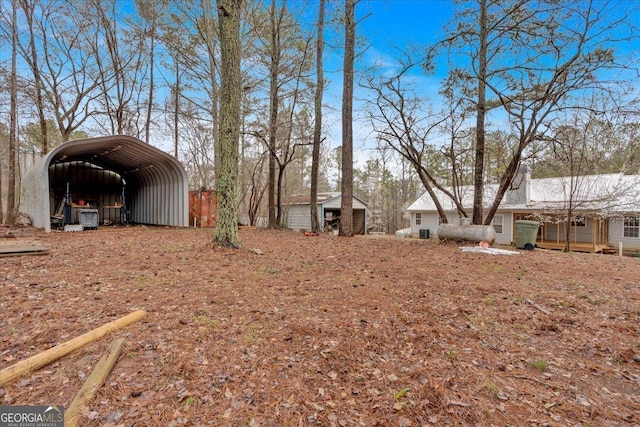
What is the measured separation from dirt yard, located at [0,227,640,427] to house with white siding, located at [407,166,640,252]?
34.4 ft

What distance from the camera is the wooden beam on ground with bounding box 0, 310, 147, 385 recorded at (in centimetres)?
196

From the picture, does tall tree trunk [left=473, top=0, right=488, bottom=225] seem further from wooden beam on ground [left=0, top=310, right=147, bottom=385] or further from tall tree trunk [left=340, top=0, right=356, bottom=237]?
wooden beam on ground [left=0, top=310, right=147, bottom=385]

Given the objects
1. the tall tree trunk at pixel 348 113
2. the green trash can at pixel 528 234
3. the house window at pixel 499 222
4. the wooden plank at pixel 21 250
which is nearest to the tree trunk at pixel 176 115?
the tall tree trunk at pixel 348 113

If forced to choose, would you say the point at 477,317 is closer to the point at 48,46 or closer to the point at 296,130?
the point at 296,130

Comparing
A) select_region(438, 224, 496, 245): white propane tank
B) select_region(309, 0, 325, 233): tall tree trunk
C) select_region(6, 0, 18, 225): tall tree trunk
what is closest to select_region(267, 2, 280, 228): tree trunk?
select_region(309, 0, 325, 233): tall tree trunk

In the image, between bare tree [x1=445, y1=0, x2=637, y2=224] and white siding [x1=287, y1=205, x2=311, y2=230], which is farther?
white siding [x1=287, y1=205, x2=311, y2=230]

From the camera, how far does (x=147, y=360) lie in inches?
87.0

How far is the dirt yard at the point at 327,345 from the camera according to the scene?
6.05 feet

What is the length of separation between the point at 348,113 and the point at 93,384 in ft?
30.1

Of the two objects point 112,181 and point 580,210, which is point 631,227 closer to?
point 580,210

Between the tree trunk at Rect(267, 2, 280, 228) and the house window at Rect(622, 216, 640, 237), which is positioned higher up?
the tree trunk at Rect(267, 2, 280, 228)

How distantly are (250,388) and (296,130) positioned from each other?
12.0 m

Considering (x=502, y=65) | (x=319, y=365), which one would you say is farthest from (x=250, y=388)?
(x=502, y=65)

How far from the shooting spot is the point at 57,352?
2.19m
